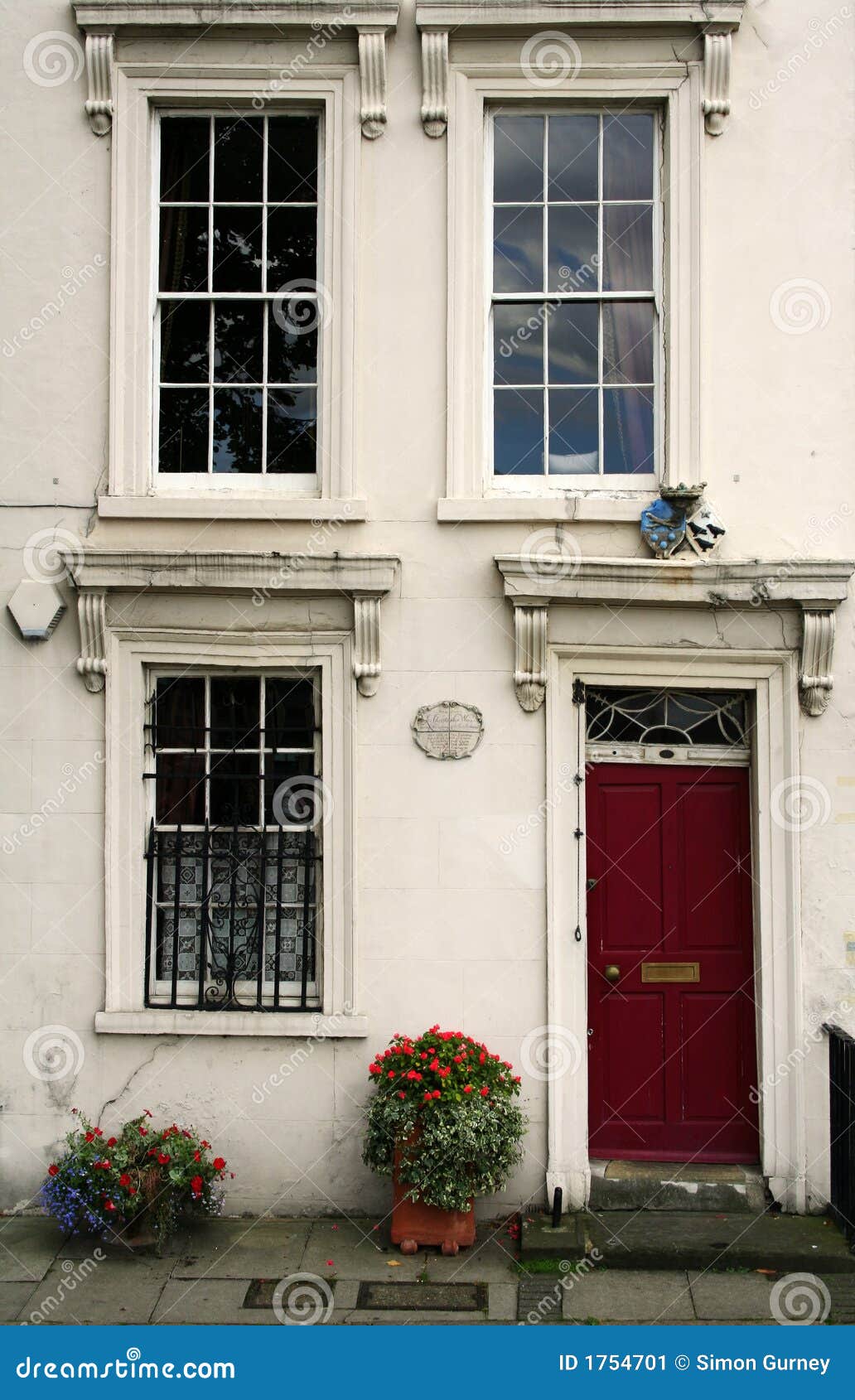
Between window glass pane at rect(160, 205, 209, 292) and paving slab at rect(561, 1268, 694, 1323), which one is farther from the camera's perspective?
window glass pane at rect(160, 205, 209, 292)

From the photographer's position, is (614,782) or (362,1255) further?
(614,782)

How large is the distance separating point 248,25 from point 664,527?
399cm

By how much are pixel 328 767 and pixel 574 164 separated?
408 centimetres

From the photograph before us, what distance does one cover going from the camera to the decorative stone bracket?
7469mm

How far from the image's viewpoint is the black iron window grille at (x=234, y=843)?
7738 millimetres

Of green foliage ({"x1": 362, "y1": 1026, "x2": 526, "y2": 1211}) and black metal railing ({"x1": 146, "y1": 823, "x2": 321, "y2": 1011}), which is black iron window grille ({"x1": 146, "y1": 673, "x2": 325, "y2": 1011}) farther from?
green foliage ({"x1": 362, "y1": 1026, "x2": 526, "y2": 1211})

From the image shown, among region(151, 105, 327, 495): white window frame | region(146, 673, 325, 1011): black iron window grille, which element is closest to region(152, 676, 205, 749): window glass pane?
region(146, 673, 325, 1011): black iron window grille

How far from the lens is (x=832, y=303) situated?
7.56 meters

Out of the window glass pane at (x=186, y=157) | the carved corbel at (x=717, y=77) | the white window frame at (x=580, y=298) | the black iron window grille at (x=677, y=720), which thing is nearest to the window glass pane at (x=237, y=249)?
the window glass pane at (x=186, y=157)

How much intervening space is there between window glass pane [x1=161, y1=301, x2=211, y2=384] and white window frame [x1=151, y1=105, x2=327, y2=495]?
0.04 metres

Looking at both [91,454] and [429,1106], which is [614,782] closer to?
[429,1106]

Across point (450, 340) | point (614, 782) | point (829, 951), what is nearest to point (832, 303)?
point (450, 340)

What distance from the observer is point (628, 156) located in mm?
7809

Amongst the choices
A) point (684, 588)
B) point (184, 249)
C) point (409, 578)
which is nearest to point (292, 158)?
point (184, 249)
